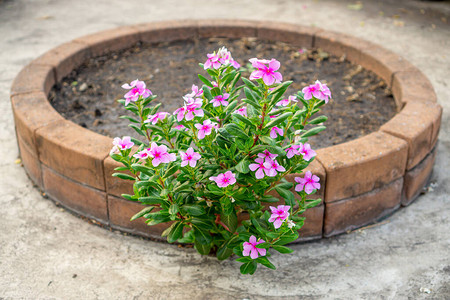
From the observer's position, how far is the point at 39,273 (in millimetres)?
2791

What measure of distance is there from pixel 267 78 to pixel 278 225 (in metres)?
0.64

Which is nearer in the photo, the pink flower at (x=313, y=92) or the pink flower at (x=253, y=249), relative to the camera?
the pink flower at (x=313, y=92)

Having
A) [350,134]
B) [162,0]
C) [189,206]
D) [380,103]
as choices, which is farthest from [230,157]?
[162,0]

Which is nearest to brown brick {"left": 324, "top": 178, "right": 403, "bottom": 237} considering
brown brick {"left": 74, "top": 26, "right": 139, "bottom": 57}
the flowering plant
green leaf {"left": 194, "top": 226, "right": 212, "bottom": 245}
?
the flowering plant

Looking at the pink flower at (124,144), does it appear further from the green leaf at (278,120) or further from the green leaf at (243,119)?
the green leaf at (278,120)

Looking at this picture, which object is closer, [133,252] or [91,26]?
→ [133,252]

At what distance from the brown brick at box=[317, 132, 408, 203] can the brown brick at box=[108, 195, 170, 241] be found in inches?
36.2

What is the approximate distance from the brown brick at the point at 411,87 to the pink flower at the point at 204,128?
1714 mm

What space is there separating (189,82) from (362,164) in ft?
5.86

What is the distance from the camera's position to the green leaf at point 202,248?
281 cm

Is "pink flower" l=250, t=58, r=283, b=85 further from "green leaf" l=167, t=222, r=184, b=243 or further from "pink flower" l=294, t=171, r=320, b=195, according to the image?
"green leaf" l=167, t=222, r=184, b=243

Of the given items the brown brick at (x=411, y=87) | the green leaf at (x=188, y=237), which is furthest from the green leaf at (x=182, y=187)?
the brown brick at (x=411, y=87)

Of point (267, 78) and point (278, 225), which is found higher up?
point (267, 78)

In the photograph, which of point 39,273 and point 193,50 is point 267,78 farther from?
Answer: point 193,50
